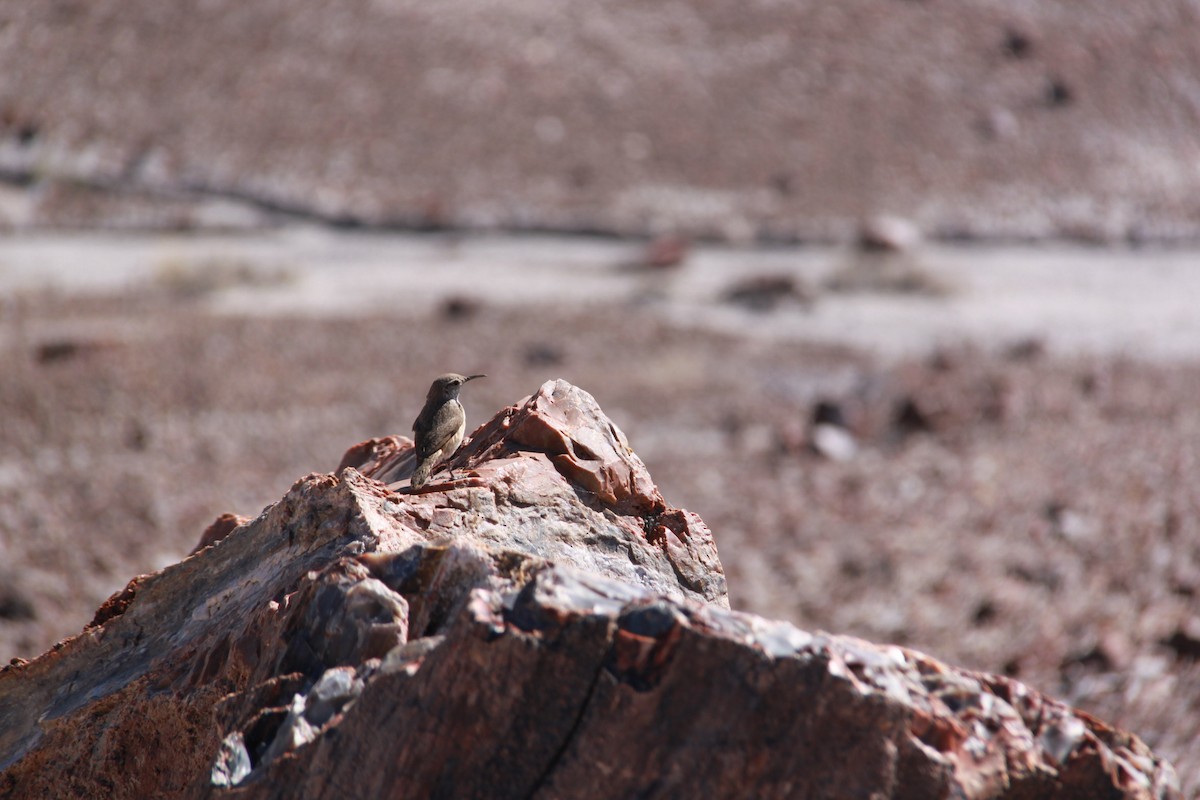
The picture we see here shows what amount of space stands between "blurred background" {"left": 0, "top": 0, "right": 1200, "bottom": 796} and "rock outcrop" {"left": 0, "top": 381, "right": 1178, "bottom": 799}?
3409 millimetres

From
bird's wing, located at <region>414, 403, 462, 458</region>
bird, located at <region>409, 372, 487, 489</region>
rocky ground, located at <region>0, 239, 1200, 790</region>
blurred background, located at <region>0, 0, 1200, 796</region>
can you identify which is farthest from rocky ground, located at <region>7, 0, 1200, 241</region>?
bird's wing, located at <region>414, 403, 462, 458</region>

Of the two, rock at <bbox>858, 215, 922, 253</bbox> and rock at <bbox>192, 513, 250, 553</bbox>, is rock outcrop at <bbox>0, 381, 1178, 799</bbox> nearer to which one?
rock at <bbox>192, 513, 250, 553</bbox>

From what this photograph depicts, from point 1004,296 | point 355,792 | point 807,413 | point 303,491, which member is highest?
point 303,491

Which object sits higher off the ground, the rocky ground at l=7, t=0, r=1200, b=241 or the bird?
the bird

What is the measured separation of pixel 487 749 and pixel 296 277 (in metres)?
17.9

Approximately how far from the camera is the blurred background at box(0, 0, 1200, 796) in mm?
8539

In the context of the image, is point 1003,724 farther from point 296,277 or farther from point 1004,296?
point 1004,296

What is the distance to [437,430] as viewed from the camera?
3869 mm

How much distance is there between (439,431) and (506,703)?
5.46 ft

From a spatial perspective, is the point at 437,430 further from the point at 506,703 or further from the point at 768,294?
the point at 768,294

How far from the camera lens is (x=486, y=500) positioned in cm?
320

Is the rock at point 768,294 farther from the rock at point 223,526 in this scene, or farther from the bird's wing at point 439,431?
the rock at point 223,526

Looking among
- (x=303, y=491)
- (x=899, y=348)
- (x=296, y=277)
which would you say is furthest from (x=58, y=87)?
(x=303, y=491)

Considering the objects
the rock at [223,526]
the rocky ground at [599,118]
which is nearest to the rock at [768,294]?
the rocky ground at [599,118]
